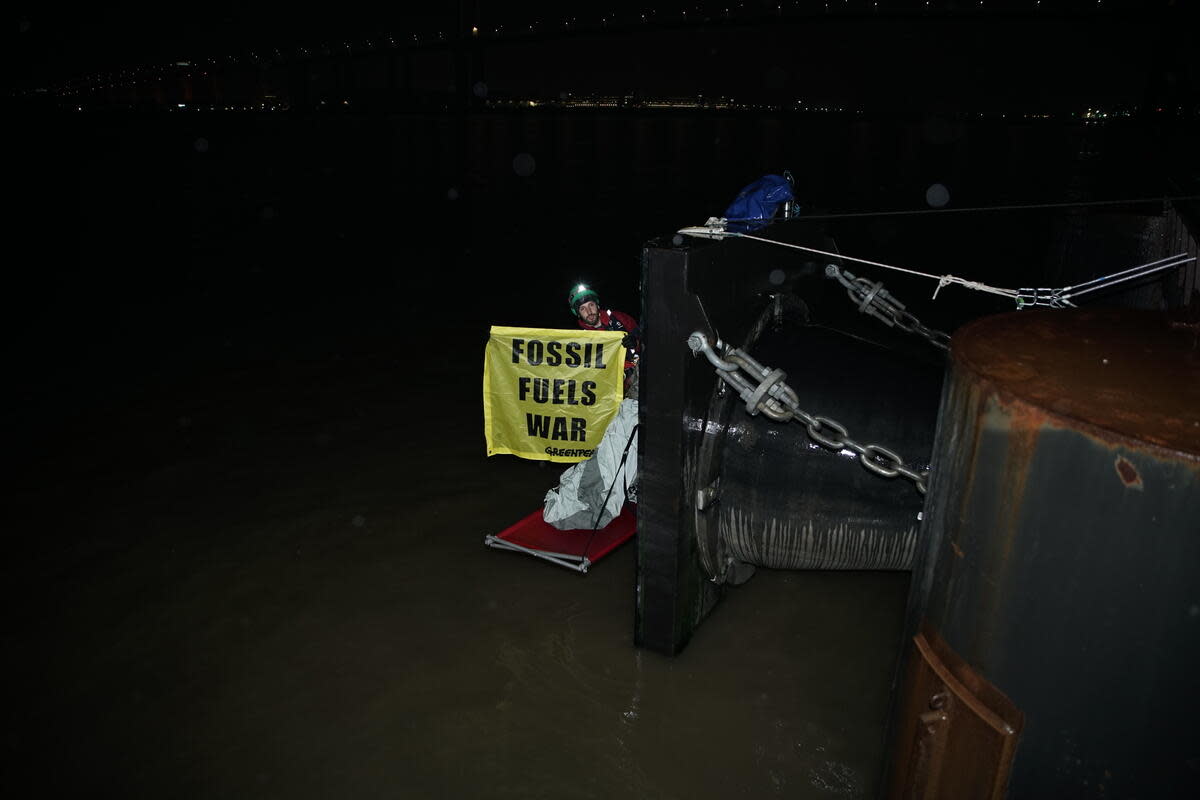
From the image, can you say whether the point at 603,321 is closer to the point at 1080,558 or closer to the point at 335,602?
the point at 335,602

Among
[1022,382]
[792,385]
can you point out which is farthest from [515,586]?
[1022,382]

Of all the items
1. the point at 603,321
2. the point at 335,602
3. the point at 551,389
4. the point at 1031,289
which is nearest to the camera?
the point at 1031,289

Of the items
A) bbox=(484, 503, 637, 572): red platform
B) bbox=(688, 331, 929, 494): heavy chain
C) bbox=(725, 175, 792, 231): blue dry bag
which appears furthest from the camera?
bbox=(484, 503, 637, 572): red platform

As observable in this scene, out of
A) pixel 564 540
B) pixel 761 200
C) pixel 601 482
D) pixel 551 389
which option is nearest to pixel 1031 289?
pixel 761 200

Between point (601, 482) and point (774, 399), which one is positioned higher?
point (774, 399)

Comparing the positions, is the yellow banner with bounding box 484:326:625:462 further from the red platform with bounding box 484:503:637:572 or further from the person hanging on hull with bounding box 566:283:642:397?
the red platform with bounding box 484:503:637:572

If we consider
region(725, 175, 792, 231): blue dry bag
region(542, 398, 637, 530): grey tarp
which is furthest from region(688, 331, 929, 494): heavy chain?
region(542, 398, 637, 530): grey tarp

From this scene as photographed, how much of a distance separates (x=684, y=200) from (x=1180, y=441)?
36289 mm

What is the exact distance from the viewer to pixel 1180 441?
188 cm

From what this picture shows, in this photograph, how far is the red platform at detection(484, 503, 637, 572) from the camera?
224 inches

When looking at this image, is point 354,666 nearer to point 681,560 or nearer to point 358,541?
point 358,541

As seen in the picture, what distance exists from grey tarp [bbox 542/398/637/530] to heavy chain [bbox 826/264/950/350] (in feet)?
5.02

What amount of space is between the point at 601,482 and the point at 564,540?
1.69 feet

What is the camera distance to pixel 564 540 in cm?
A: 595
